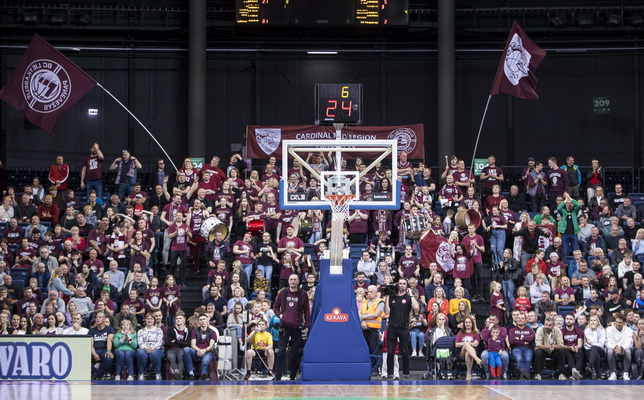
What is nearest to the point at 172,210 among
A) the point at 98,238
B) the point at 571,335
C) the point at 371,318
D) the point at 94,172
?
the point at 98,238

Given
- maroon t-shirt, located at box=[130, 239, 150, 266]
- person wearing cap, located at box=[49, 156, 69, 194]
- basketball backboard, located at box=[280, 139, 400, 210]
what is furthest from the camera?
person wearing cap, located at box=[49, 156, 69, 194]

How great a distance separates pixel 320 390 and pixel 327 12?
13.9 metres

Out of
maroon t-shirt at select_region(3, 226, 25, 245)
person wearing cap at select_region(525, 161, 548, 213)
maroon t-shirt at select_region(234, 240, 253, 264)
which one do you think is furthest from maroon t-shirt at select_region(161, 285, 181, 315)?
person wearing cap at select_region(525, 161, 548, 213)

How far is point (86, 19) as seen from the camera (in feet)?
96.2

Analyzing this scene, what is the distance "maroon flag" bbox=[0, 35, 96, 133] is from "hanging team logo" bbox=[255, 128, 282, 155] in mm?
5022

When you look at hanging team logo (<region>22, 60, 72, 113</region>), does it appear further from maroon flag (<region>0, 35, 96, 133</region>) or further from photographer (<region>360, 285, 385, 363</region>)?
photographer (<region>360, 285, 385, 363</region>)

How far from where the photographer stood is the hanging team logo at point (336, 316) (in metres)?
16.8

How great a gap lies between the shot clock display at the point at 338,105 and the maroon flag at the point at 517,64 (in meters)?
10.4

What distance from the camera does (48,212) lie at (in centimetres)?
2370

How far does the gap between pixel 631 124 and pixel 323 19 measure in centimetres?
1071

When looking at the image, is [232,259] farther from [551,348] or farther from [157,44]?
[157,44]

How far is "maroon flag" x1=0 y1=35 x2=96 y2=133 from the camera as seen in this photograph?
2525 cm

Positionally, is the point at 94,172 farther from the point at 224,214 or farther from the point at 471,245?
the point at 471,245

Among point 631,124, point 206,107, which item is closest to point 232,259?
point 206,107
